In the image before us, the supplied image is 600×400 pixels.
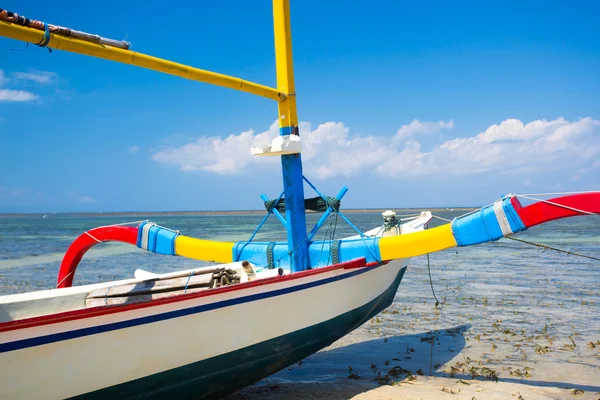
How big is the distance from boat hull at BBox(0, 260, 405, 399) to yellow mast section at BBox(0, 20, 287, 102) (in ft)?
7.63

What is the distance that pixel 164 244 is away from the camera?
7.76m

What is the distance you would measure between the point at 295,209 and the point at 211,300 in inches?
114

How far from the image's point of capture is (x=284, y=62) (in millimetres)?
7070

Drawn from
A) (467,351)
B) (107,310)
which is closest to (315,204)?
(467,351)

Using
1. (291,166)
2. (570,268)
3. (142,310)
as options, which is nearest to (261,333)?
(142,310)

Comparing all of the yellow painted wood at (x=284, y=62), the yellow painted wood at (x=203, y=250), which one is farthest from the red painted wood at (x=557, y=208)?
the yellow painted wood at (x=203, y=250)

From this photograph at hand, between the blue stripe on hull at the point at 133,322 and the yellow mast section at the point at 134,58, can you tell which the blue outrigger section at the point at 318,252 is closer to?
the blue stripe on hull at the point at 133,322

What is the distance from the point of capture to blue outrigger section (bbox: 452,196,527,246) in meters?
5.50

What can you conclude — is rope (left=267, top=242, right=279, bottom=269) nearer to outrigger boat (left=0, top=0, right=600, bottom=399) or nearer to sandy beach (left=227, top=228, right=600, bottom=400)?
outrigger boat (left=0, top=0, right=600, bottom=399)

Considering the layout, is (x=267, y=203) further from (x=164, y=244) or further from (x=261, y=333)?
(x=261, y=333)

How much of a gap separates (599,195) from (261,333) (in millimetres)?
3682

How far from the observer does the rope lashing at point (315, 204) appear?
7.27 m

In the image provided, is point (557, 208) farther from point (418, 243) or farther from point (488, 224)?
point (418, 243)

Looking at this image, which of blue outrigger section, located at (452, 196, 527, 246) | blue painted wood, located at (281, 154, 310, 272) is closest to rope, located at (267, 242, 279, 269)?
blue painted wood, located at (281, 154, 310, 272)
